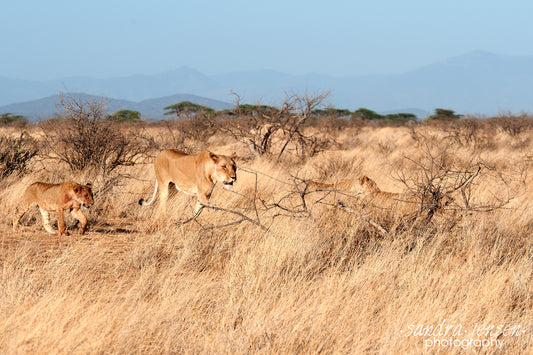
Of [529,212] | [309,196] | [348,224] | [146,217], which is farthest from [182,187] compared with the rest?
[529,212]

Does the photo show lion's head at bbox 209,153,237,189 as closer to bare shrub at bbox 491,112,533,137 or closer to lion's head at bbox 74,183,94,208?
lion's head at bbox 74,183,94,208

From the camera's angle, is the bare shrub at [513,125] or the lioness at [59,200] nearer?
the lioness at [59,200]

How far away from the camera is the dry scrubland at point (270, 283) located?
3.31 meters

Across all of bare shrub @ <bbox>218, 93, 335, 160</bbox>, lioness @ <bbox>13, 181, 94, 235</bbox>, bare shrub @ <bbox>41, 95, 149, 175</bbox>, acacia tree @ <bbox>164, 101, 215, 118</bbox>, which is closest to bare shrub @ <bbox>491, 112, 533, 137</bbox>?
bare shrub @ <bbox>218, 93, 335, 160</bbox>

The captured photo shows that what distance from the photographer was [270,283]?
412 centimetres

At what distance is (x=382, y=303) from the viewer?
3.89 meters

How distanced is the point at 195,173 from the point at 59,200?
5.91ft

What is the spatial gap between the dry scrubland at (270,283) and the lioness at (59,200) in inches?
8.1

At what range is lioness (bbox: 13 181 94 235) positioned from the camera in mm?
5898

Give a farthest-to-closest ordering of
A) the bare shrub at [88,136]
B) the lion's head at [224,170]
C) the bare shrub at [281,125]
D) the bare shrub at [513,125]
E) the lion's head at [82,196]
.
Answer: the bare shrub at [513,125] → the bare shrub at [281,125] → the bare shrub at [88,136] → the lion's head at [224,170] → the lion's head at [82,196]

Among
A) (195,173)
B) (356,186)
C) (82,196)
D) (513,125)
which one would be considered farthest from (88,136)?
(513,125)

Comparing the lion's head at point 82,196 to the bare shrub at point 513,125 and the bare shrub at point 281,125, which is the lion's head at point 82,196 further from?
the bare shrub at point 513,125

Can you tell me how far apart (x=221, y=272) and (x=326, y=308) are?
131 cm

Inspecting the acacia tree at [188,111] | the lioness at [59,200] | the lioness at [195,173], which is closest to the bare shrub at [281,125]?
the lioness at [195,173]
